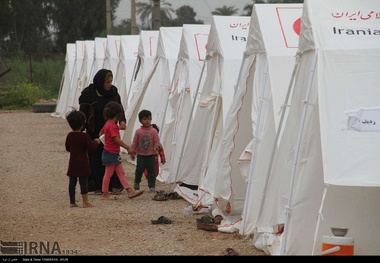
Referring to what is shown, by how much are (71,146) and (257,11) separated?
2.93m

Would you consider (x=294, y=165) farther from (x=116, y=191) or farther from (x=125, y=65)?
(x=125, y=65)

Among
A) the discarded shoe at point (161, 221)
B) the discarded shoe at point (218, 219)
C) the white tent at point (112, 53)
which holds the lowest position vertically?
the discarded shoe at point (161, 221)

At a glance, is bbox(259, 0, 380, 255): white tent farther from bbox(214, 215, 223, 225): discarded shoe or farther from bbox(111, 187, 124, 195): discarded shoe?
bbox(111, 187, 124, 195): discarded shoe

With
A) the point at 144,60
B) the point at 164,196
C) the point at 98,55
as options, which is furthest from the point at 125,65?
the point at 164,196

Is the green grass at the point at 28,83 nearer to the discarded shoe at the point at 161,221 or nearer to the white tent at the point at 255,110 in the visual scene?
the white tent at the point at 255,110

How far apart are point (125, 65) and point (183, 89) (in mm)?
7367

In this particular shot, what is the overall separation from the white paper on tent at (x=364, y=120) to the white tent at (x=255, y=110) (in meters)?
1.94

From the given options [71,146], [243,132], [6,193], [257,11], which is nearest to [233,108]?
[243,132]

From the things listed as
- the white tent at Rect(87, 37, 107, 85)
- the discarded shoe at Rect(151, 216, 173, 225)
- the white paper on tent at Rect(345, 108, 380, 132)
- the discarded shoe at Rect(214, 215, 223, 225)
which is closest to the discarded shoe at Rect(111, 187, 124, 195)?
the discarded shoe at Rect(151, 216, 173, 225)

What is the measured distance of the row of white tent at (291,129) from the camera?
316 inches

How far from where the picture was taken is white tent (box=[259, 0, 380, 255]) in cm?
786

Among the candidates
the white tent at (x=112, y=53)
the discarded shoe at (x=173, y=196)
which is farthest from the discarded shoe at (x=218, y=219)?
the white tent at (x=112, y=53)

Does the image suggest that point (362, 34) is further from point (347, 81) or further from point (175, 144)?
point (175, 144)

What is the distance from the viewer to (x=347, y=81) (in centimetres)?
823
